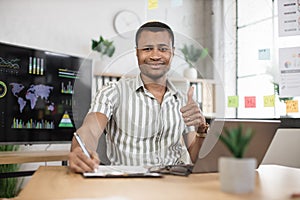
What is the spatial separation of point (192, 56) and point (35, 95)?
6.43ft

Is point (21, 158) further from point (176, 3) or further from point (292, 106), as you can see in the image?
point (176, 3)

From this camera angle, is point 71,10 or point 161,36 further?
point 71,10

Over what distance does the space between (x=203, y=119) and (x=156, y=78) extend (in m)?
0.18

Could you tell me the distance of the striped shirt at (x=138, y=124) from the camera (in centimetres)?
109

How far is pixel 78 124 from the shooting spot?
1.14 meters

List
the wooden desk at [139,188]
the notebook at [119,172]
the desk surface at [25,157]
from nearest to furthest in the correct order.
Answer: the wooden desk at [139,188]
the notebook at [119,172]
the desk surface at [25,157]

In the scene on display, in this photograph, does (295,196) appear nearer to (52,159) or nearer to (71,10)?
(52,159)

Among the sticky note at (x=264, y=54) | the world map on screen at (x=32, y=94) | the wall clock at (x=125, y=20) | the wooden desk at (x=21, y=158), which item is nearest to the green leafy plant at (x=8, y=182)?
the world map on screen at (x=32, y=94)

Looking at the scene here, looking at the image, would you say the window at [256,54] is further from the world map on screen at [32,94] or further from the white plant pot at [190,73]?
the white plant pot at [190,73]

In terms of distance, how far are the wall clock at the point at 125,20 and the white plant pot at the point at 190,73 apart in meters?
2.76

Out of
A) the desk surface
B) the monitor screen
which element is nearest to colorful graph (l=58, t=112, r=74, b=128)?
the monitor screen

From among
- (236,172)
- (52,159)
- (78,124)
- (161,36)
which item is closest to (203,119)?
(161,36)

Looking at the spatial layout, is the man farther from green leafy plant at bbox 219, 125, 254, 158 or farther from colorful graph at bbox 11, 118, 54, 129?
colorful graph at bbox 11, 118, 54, 129

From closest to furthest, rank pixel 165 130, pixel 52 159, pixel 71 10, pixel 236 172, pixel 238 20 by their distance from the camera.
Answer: pixel 236 172 < pixel 165 130 < pixel 52 159 < pixel 71 10 < pixel 238 20
